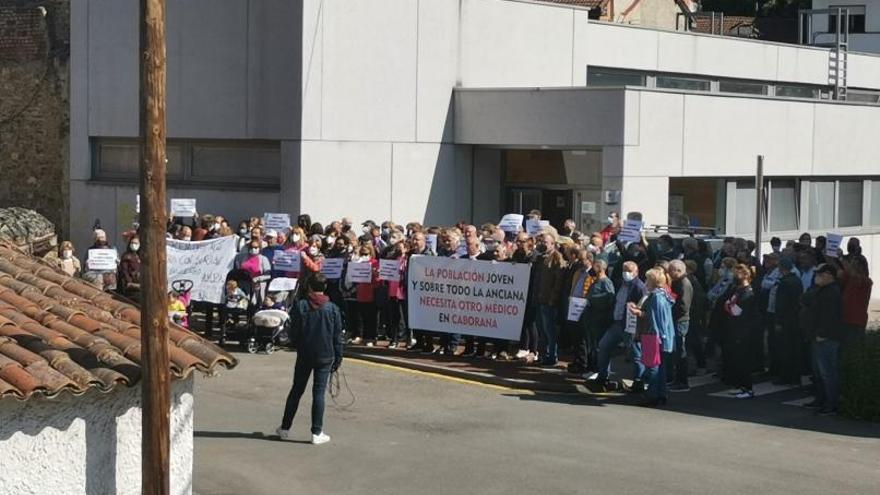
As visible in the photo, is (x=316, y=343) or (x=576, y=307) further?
(x=576, y=307)

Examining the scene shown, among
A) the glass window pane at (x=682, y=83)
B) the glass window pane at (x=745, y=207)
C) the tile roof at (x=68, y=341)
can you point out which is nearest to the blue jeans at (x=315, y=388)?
the tile roof at (x=68, y=341)

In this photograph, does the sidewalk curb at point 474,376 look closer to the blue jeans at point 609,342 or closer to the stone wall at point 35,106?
the blue jeans at point 609,342

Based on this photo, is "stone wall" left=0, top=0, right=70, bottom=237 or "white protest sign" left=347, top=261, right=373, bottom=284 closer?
"white protest sign" left=347, top=261, right=373, bottom=284

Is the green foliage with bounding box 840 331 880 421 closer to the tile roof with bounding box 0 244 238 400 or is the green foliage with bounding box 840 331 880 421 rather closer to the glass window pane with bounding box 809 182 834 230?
the tile roof with bounding box 0 244 238 400

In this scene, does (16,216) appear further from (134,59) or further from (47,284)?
(47,284)

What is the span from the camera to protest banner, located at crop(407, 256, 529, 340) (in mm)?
19781

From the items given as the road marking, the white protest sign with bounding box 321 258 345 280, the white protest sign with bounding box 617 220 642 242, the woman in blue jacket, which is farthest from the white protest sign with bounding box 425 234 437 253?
the woman in blue jacket

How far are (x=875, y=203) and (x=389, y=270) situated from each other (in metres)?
16.7

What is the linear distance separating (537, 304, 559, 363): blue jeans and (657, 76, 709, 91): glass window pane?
16.3 meters

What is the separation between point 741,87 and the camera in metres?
36.8

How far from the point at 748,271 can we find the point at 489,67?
39.7 feet

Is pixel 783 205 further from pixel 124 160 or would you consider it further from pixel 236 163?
pixel 124 160

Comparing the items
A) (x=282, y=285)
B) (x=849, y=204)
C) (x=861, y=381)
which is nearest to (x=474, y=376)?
(x=282, y=285)

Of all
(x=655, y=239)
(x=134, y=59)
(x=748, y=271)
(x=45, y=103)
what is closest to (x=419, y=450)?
(x=748, y=271)
